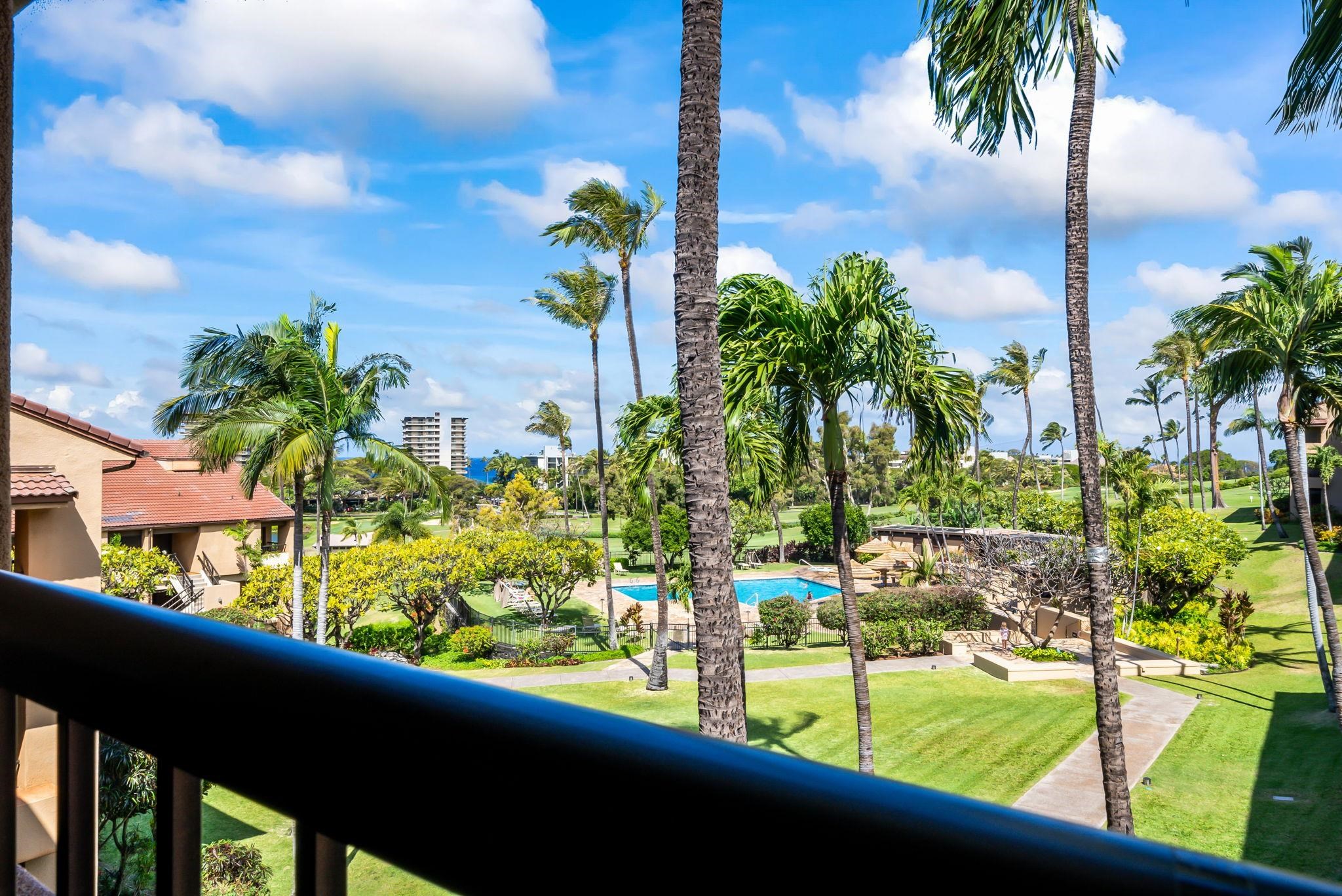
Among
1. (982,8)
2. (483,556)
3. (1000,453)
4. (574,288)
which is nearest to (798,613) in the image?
(483,556)

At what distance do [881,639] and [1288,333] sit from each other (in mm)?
12231

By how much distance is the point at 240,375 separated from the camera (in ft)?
62.1

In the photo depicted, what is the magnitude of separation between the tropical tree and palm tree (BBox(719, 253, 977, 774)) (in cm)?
2835

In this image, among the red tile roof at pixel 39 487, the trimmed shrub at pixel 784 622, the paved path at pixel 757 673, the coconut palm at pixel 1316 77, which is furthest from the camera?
the trimmed shrub at pixel 784 622

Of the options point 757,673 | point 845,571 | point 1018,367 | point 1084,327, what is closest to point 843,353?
point 1084,327

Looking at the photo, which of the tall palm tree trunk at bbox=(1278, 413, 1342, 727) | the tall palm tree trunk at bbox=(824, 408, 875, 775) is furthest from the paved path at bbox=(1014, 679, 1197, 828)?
the tall palm tree trunk at bbox=(1278, 413, 1342, 727)

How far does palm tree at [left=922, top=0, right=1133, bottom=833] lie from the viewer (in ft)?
32.7

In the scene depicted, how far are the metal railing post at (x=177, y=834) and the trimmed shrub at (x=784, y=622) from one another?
2563 centimetres

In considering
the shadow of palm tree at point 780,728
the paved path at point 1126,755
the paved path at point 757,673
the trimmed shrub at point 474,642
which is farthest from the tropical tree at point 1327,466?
the trimmed shrub at point 474,642

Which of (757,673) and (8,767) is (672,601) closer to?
(757,673)

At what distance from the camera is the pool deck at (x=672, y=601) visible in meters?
31.6

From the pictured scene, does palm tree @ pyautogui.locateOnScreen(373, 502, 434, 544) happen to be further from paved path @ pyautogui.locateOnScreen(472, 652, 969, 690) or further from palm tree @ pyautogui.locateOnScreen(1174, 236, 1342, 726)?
palm tree @ pyautogui.locateOnScreen(1174, 236, 1342, 726)

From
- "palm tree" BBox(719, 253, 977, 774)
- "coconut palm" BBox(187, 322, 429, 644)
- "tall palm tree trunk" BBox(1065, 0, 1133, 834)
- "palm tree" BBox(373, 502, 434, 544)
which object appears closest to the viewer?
"tall palm tree trunk" BBox(1065, 0, 1133, 834)

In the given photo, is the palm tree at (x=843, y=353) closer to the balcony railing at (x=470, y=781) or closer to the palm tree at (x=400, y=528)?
the balcony railing at (x=470, y=781)
